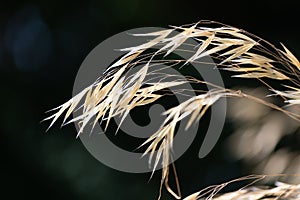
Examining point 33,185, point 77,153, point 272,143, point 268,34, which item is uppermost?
point 268,34

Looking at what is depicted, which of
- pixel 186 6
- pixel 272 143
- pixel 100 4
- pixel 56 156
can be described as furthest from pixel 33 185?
pixel 272 143

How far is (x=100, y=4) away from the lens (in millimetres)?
1726

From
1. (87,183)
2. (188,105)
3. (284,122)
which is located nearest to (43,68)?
(87,183)

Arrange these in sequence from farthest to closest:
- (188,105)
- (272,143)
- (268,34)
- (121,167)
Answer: (268,34)
(121,167)
(272,143)
(188,105)

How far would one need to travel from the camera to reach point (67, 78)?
1751mm

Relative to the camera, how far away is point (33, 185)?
69.5 inches

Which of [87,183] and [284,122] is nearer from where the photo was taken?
[284,122]

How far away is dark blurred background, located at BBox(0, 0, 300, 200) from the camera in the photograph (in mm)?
1671

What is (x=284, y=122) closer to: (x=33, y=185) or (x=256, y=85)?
(x=256, y=85)

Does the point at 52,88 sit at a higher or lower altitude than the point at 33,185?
higher

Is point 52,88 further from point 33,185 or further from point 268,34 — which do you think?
point 268,34

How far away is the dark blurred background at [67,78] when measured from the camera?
1.67m

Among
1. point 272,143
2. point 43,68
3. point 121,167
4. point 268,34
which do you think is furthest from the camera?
point 43,68

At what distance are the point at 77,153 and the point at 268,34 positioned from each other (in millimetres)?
649
